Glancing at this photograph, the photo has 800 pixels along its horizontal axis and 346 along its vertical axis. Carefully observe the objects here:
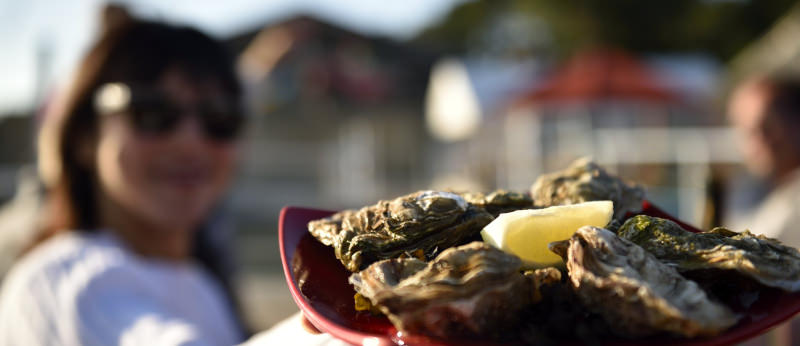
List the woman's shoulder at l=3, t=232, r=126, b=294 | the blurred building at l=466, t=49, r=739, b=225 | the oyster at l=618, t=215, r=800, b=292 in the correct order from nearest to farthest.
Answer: the oyster at l=618, t=215, r=800, b=292 → the woman's shoulder at l=3, t=232, r=126, b=294 → the blurred building at l=466, t=49, r=739, b=225

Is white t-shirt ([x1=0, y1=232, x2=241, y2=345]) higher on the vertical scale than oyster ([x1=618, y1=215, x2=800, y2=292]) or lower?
lower

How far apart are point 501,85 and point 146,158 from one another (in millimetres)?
16678

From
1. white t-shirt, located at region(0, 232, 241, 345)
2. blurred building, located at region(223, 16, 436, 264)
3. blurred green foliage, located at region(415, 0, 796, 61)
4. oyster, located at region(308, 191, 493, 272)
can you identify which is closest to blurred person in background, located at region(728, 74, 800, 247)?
white t-shirt, located at region(0, 232, 241, 345)

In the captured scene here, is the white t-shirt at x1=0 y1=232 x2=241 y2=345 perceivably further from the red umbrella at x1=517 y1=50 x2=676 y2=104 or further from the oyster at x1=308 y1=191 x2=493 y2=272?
the red umbrella at x1=517 y1=50 x2=676 y2=104

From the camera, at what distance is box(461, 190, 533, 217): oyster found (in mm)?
1225

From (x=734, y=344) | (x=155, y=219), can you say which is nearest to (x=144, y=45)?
(x=155, y=219)

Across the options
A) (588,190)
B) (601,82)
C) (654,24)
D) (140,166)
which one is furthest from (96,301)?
(654,24)

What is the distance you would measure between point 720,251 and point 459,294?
1.53 ft

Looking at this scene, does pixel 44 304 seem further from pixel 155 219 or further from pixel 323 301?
pixel 323 301

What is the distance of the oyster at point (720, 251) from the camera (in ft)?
3.04

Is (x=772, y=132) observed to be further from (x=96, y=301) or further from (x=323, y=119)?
(x=323, y=119)

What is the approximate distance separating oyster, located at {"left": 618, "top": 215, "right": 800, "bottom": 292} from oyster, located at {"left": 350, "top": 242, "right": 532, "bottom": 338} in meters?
0.28

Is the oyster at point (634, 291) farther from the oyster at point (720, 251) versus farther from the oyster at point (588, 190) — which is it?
the oyster at point (588, 190)

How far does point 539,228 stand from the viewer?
0.99 metres
